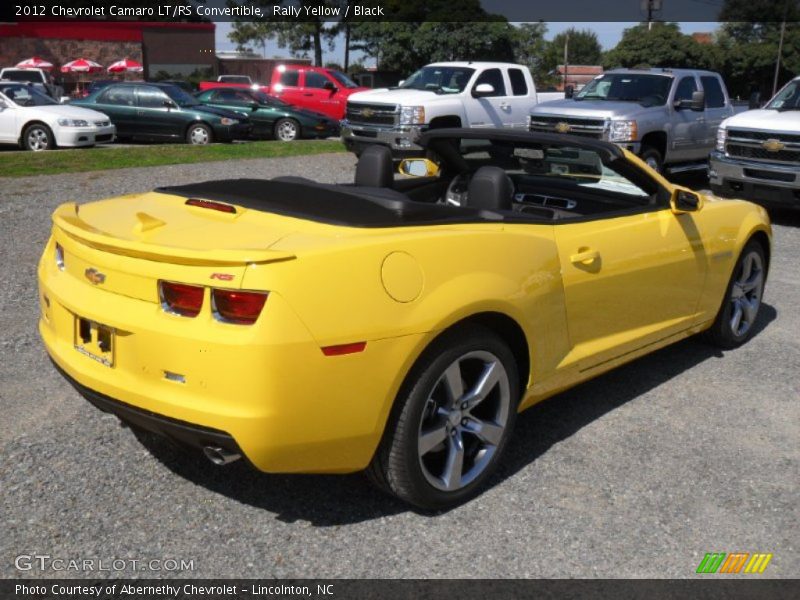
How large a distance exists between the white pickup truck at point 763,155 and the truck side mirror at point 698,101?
63.2 inches

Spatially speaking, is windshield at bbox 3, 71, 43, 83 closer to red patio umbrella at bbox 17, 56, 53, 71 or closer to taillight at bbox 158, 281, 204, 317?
red patio umbrella at bbox 17, 56, 53, 71

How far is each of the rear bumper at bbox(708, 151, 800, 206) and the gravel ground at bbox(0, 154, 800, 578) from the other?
6181 millimetres

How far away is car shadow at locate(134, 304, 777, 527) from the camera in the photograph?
351cm

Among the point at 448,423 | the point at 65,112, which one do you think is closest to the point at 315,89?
the point at 65,112

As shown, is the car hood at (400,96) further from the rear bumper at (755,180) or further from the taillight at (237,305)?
the taillight at (237,305)

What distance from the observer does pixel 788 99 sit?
1170 cm

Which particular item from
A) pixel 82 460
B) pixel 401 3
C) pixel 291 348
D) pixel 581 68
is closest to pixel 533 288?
pixel 291 348

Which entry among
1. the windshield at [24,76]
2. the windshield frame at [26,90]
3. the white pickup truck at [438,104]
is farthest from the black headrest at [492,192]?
the windshield at [24,76]

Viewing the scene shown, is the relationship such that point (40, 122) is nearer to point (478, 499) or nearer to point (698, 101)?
point (698, 101)

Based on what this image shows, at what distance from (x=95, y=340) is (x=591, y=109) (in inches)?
435

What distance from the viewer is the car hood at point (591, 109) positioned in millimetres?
12867

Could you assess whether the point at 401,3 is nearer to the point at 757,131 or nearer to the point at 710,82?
the point at 710,82

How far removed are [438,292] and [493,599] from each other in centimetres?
111

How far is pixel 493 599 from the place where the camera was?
9.70ft
